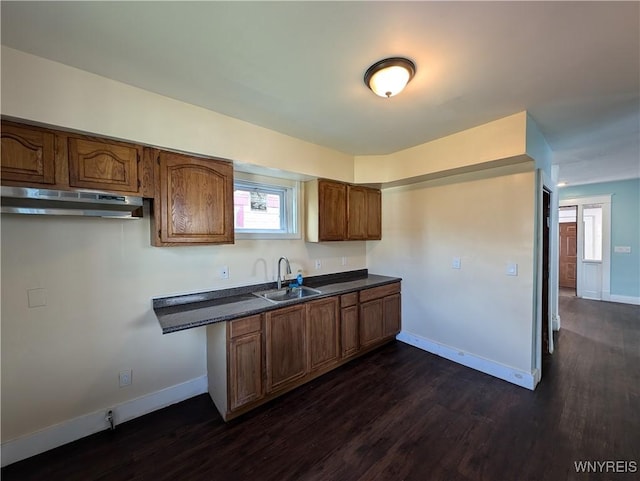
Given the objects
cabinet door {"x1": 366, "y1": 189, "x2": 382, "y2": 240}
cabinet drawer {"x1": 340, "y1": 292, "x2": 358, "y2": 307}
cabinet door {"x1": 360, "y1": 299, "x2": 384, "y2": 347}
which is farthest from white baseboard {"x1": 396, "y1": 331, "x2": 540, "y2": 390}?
cabinet door {"x1": 366, "y1": 189, "x2": 382, "y2": 240}

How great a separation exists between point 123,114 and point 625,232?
8.25 m

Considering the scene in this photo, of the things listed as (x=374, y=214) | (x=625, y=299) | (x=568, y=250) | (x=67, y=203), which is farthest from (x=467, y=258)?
(x=568, y=250)

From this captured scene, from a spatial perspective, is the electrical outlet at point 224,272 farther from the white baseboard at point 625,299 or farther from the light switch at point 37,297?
the white baseboard at point 625,299

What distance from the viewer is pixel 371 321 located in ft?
10.7

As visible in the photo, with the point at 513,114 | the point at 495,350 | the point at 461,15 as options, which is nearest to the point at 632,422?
the point at 495,350

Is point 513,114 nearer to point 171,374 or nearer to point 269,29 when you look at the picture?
point 269,29

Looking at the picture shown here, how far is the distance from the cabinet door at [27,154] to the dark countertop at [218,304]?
1.16m

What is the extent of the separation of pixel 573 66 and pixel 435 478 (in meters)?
2.72

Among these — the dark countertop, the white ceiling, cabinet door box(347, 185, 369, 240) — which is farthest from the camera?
cabinet door box(347, 185, 369, 240)

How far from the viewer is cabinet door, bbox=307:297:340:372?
265cm

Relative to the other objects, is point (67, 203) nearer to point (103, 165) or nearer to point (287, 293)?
point (103, 165)

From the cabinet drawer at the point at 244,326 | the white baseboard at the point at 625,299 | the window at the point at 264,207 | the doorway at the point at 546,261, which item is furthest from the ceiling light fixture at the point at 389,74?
the white baseboard at the point at 625,299

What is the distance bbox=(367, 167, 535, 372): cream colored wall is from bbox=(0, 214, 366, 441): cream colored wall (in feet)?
8.29

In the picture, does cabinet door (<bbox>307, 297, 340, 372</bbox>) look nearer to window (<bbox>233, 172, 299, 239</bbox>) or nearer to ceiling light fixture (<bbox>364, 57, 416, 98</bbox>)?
window (<bbox>233, 172, 299, 239</bbox>)
